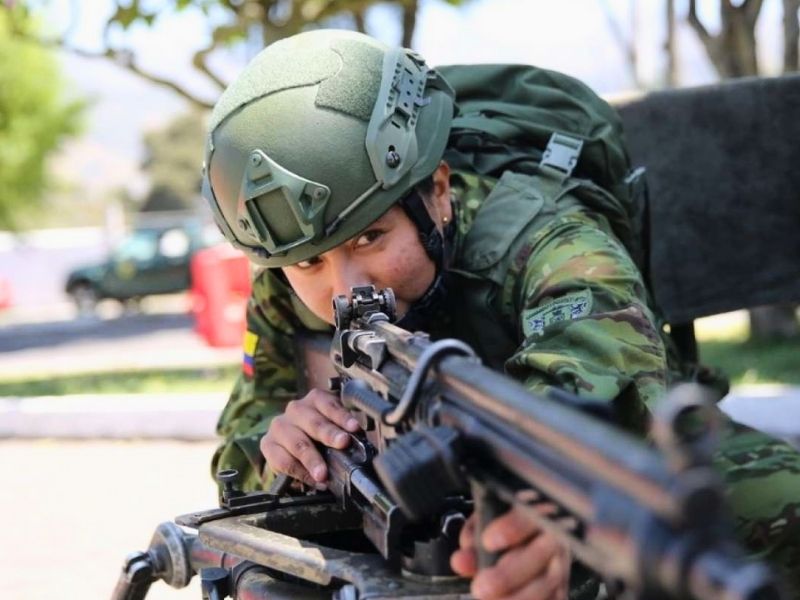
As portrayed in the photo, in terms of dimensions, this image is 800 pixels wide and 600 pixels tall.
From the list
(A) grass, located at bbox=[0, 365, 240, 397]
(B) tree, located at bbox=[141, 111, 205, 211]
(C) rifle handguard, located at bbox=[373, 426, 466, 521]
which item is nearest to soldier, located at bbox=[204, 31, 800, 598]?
(C) rifle handguard, located at bbox=[373, 426, 466, 521]

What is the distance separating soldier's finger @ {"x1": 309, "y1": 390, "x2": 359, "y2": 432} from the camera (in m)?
2.21

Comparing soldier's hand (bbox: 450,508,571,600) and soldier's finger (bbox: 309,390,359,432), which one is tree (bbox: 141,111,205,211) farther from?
soldier's hand (bbox: 450,508,571,600)

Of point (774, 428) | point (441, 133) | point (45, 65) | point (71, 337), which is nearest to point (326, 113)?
point (441, 133)

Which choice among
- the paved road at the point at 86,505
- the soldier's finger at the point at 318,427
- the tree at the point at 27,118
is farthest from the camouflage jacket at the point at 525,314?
the tree at the point at 27,118

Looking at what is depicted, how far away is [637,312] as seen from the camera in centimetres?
222

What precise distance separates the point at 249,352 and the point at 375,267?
815 mm

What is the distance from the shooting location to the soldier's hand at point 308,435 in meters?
2.24

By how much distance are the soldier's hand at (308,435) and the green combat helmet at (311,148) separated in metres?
0.36

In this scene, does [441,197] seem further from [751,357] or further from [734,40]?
[751,357]

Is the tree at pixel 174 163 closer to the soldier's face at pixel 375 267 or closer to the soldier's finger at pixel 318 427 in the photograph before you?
the soldier's face at pixel 375 267

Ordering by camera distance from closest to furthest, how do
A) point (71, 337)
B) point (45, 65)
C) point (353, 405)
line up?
point (353, 405) < point (71, 337) < point (45, 65)

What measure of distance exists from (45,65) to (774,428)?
33795mm

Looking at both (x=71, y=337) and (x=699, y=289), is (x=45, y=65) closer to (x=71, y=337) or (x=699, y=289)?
(x=71, y=337)

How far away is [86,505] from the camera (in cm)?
640
